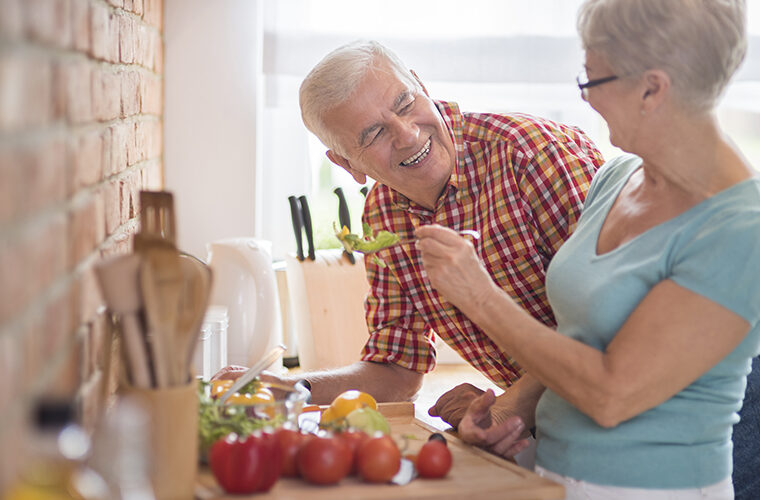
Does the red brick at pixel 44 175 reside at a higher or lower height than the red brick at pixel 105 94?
lower

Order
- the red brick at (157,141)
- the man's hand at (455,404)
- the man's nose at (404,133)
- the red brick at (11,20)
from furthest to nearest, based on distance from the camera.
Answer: the red brick at (157,141) < the man's nose at (404,133) < the man's hand at (455,404) < the red brick at (11,20)

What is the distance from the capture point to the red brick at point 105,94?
3.61ft

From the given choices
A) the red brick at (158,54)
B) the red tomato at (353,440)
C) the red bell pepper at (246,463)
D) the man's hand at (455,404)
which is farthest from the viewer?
the red brick at (158,54)

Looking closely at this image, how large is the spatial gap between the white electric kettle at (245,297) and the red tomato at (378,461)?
1.37 metres

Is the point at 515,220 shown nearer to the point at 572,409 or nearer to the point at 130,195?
the point at 572,409

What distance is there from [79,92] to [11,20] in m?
0.33

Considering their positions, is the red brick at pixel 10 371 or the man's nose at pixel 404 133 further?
the man's nose at pixel 404 133

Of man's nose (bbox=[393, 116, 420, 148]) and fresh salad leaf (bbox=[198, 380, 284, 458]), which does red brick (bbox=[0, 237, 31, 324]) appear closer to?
fresh salad leaf (bbox=[198, 380, 284, 458])

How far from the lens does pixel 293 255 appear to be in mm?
2592

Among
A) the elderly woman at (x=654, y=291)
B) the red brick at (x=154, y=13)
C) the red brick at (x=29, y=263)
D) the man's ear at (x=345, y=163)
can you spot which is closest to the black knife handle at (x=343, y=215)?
the red brick at (x=154, y=13)

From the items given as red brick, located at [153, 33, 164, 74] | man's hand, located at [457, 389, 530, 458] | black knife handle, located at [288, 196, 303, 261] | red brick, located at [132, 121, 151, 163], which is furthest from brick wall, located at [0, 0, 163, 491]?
black knife handle, located at [288, 196, 303, 261]

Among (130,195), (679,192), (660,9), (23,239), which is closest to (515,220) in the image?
(679,192)

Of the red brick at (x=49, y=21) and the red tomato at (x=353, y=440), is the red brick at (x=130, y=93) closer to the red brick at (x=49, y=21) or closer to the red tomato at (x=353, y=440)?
the red brick at (x=49, y=21)

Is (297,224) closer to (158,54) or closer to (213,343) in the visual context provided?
(213,343)
